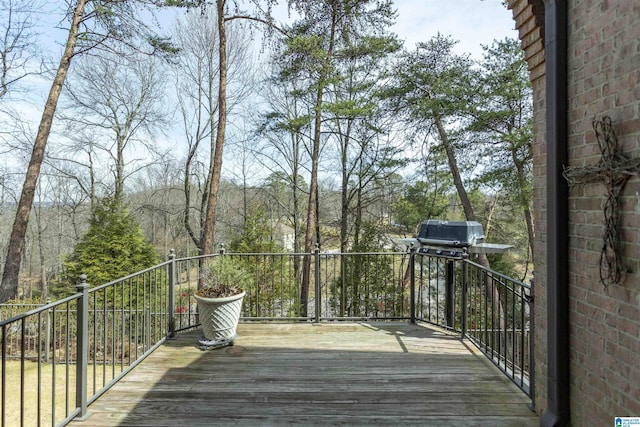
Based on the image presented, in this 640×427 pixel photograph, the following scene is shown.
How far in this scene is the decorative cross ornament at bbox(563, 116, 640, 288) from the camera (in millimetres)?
1514

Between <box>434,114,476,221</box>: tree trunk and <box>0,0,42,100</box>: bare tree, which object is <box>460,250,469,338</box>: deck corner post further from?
<box>0,0,42,100</box>: bare tree

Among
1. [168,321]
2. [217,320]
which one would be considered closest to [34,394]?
[168,321]

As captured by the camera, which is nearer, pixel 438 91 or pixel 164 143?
pixel 438 91

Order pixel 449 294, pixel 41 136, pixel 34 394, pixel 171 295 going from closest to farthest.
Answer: pixel 171 295, pixel 449 294, pixel 34 394, pixel 41 136

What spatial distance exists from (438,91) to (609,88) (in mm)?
7878

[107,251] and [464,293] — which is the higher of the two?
[464,293]

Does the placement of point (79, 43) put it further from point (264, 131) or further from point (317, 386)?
point (317, 386)

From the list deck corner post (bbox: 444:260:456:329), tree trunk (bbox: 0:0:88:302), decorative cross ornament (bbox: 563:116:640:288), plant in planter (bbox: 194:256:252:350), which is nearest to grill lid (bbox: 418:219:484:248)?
deck corner post (bbox: 444:260:456:329)

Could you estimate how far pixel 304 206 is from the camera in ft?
45.9

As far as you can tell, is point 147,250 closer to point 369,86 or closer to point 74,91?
point 74,91

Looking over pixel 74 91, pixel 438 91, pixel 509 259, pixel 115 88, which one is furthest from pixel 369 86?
pixel 74 91

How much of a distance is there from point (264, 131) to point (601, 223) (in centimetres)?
1029

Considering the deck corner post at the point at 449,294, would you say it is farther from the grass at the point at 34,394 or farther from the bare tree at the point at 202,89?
the bare tree at the point at 202,89

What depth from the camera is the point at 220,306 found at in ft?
11.4
